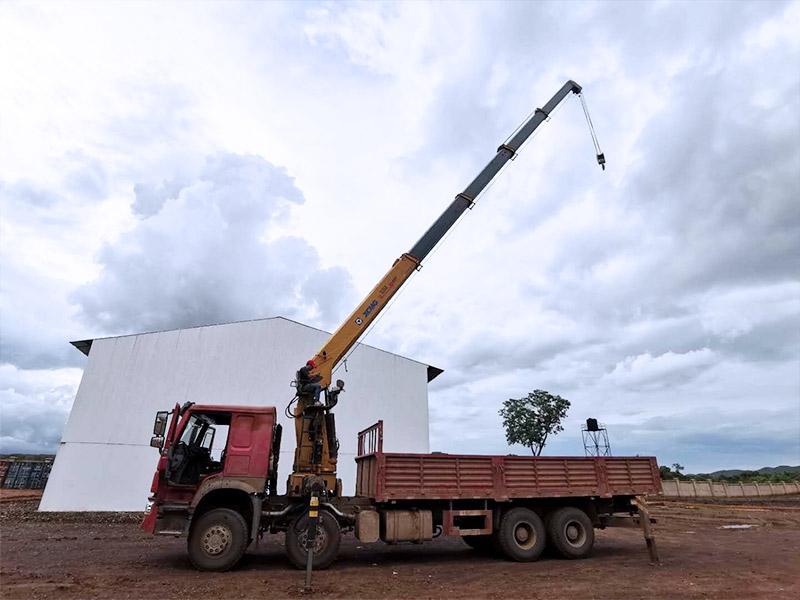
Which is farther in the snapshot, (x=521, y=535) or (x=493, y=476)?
(x=521, y=535)

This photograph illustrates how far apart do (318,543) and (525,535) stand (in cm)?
421

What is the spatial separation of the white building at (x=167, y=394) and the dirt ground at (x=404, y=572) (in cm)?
548

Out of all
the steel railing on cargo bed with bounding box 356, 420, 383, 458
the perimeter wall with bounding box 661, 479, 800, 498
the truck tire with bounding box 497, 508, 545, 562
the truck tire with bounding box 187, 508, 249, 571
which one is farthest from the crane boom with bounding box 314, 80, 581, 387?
the perimeter wall with bounding box 661, 479, 800, 498

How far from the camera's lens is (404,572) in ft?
27.9

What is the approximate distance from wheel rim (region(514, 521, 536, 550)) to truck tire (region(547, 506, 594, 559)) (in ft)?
1.39

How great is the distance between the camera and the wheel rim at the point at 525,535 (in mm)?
9711

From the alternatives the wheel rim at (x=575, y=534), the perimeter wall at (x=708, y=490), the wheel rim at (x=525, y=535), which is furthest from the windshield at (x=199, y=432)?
the perimeter wall at (x=708, y=490)

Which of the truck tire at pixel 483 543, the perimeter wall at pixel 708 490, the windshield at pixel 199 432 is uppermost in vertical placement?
the perimeter wall at pixel 708 490

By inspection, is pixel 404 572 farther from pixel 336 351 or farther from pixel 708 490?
pixel 708 490

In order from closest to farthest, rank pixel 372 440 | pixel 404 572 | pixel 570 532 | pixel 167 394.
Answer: pixel 404 572 < pixel 570 532 < pixel 372 440 < pixel 167 394

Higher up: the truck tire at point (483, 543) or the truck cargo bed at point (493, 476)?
the truck cargo bed at point (493, 476)

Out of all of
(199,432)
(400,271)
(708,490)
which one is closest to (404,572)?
(199,432)

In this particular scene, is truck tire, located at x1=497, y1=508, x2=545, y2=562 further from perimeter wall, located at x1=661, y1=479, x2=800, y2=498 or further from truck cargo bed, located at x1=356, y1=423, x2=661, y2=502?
perimeter wall, located at x1=661, y1=479, x2=800, y2=498

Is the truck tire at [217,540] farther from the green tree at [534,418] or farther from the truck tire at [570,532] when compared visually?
the green tree at [534,418]
